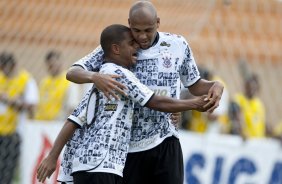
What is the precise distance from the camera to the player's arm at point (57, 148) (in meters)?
5.93

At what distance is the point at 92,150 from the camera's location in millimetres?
5781

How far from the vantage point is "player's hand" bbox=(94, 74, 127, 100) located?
5.70 m

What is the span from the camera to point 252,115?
36.4 ft

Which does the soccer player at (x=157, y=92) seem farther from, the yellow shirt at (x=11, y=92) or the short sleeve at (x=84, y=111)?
the yellow shirt at (x=11, y=92)

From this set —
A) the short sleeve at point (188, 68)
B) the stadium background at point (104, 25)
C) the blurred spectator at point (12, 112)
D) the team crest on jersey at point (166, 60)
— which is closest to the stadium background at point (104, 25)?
the stadium background at point (104, 25)

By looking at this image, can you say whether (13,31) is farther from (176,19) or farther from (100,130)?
(100,130)

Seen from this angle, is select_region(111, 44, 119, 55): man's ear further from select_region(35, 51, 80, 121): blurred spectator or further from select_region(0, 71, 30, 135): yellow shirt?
select_region(35, 51, 80, 121): blurred spectator

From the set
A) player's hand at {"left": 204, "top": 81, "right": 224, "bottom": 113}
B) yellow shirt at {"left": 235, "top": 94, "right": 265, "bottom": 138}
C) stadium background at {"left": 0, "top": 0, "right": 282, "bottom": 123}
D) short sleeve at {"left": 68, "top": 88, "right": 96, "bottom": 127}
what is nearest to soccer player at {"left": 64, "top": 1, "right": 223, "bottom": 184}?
short sleeve at {"left": 68, "top": 88, "right": 96, "bottom": 127}

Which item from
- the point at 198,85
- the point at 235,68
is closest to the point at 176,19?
the point at 235,68

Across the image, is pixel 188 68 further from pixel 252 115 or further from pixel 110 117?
pixel 252 115

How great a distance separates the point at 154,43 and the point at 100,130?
0.66 meters

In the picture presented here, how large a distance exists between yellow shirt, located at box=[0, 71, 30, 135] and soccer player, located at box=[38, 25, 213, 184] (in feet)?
13.2

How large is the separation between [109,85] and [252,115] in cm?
560

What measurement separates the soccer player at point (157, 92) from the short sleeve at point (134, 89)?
21 centimetres
